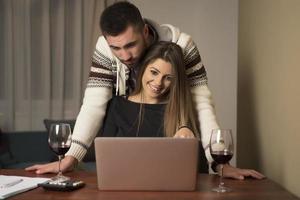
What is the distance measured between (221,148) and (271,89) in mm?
627

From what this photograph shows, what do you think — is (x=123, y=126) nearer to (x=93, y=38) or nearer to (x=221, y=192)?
(x=221, y=192)

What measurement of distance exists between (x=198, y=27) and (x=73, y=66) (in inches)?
43.0

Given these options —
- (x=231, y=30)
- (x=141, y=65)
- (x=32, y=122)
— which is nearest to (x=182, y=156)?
(x=141, y=65)

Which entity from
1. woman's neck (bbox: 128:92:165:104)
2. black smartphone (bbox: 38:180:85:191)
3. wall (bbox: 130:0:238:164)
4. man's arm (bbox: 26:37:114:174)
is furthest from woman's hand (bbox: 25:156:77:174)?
wall (bbox: 130:0:238:164)

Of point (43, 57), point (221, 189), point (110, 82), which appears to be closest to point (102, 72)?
point (110, 82)

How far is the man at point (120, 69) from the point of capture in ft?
5.68

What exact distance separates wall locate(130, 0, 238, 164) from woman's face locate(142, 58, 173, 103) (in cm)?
199

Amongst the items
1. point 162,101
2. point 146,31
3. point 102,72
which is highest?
point 146,31

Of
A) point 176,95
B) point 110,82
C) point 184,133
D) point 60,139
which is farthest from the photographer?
point 110,82

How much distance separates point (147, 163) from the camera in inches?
52.8

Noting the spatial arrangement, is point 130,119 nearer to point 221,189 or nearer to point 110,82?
point 110,82

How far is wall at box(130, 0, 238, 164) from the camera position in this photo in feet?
12.1

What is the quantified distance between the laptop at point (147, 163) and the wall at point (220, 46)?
2.40 meters

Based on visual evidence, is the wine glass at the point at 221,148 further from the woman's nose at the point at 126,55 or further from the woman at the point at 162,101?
the woman's nose at the point at 126,55
